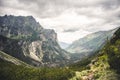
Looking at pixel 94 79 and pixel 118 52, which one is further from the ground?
pixel 118 52

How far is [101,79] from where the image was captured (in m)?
150

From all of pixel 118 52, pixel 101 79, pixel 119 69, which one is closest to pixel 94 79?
pixel 101 79

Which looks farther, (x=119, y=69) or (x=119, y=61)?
(x=119, y=61)

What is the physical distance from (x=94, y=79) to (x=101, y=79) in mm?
9910

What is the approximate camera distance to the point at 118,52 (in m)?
199

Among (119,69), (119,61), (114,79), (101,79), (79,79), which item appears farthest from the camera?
(79,79)

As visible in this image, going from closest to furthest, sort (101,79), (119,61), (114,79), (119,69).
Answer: (114,79) < (101,79) < (119,69) < (119,61)

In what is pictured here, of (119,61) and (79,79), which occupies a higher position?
(119,61)

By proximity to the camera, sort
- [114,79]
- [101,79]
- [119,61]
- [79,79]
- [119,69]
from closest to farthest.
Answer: [114,79] → [101,79] → [119,69] → [119,61] → [79,79]

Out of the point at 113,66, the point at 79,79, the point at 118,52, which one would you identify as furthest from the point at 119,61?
the point at 79,79

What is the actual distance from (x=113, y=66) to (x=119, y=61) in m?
8.03

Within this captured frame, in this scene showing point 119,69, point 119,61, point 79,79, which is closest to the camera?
point 119,69

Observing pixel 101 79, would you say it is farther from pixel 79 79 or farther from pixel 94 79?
pixel 79 79

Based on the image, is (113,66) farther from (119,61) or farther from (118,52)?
(118,52)
